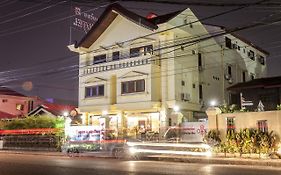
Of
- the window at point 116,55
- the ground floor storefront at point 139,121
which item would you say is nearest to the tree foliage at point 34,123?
the ground floor storefront at point 139,121

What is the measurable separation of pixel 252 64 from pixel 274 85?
16.0 m

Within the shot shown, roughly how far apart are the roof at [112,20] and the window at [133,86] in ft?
17.2

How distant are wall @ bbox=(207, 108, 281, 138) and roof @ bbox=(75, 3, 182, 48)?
13.1 m

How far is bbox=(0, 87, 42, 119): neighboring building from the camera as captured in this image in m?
58.6

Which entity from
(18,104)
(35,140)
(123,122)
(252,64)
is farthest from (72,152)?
(18,104)

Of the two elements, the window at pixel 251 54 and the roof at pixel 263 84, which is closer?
the roof at pixel 263 84

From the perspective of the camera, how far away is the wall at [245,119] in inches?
864

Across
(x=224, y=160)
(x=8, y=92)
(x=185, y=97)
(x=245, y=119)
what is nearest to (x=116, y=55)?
(x=185, y=97)

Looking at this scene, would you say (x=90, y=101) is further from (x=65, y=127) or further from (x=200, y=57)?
(x=200, y=57)

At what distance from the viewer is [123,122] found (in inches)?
1497

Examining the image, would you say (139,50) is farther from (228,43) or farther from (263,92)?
(263,92)

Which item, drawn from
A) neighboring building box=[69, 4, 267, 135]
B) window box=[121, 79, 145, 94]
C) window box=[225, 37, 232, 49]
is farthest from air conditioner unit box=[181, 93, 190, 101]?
window box=[225, 37, 232, 49]

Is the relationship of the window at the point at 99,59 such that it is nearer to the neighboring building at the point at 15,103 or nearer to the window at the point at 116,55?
the window at the point at 116,55

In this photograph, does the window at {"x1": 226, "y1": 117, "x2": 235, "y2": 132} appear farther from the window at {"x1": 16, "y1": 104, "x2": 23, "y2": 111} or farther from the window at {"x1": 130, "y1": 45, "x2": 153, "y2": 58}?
the window at {"x1": 16, "y1": 104, "x2": 23, "y2": 111}
